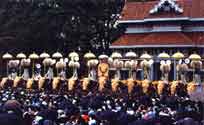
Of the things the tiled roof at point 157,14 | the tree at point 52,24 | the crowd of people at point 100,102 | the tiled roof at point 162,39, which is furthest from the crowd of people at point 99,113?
the tree at point 52,24

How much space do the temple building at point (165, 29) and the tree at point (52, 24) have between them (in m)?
2.55

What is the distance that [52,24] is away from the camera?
51562mm

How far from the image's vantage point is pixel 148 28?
166 feet

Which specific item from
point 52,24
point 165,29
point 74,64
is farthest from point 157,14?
point 74,64

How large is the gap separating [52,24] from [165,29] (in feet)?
29.0

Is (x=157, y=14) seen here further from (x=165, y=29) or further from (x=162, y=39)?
(x=162, y=39)

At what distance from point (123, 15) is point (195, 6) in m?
5.59

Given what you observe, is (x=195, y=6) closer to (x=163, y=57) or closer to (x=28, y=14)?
(x=163, y=57)

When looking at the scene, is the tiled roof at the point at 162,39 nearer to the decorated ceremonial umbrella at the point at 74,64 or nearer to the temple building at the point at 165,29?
the temple building at the point at 165,29

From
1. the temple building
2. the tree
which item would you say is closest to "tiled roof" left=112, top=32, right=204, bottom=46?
the temple building

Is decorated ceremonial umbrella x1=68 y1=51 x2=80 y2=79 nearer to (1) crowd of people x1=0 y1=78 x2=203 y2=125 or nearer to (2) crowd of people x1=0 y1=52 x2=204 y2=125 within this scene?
(2) crowd of people x1=0 y1=52 x2=204 y2=125

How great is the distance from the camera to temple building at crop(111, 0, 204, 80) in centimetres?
4697

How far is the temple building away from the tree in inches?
100

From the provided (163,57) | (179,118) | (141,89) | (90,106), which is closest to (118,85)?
(141,89)
